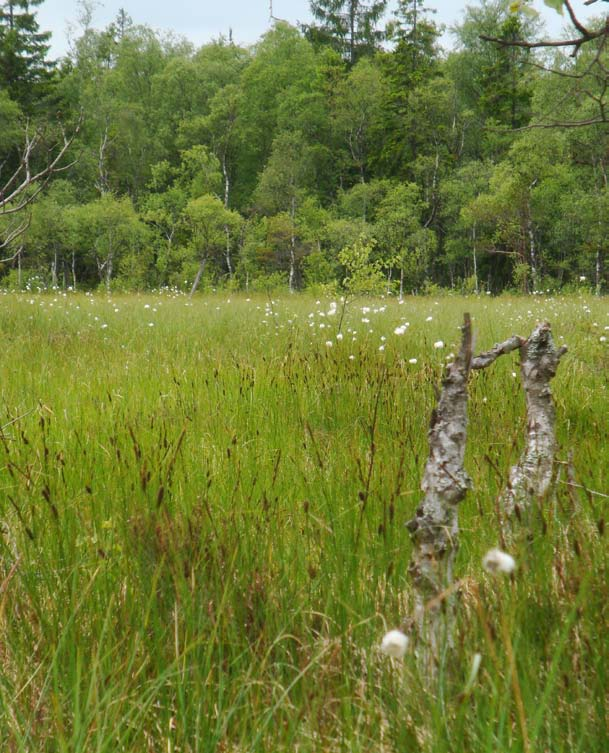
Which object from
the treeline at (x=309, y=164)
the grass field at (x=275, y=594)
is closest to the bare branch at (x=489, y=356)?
the grass field at (x=275, y=594)

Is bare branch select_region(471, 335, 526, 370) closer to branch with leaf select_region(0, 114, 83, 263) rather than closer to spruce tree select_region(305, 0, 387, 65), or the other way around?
branch with leaf select_region(0, 114, 83, 263)

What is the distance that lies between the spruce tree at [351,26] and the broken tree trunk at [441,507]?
59.3 meters

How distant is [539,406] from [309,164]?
49.8 meters

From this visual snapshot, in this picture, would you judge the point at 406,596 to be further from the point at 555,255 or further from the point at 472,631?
the point at 555,255

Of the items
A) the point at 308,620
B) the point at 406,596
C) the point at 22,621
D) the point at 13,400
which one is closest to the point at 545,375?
the point at 406,596

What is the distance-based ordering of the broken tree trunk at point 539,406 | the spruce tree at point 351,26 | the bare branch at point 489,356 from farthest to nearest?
1. the spruce tree at point 351,26
2. the broken tree trunk at point 539,406
3. the bare branch at point 489,356

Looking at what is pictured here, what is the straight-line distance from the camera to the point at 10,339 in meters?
6.75

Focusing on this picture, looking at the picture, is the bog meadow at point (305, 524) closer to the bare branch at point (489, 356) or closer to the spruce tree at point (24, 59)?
the bare branch at point (489, 356)

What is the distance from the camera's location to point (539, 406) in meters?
1.82

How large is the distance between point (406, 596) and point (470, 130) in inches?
2090

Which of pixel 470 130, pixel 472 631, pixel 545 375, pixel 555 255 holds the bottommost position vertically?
pixel 472 631

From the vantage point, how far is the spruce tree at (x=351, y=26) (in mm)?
53062

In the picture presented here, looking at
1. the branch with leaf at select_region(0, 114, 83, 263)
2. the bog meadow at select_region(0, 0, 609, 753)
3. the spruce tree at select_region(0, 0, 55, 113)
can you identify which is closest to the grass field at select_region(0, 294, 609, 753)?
the bog meadow at select_region(0, 0, 609, 753)

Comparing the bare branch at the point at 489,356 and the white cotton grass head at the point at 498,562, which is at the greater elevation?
the bare branch at the point at 489,356
